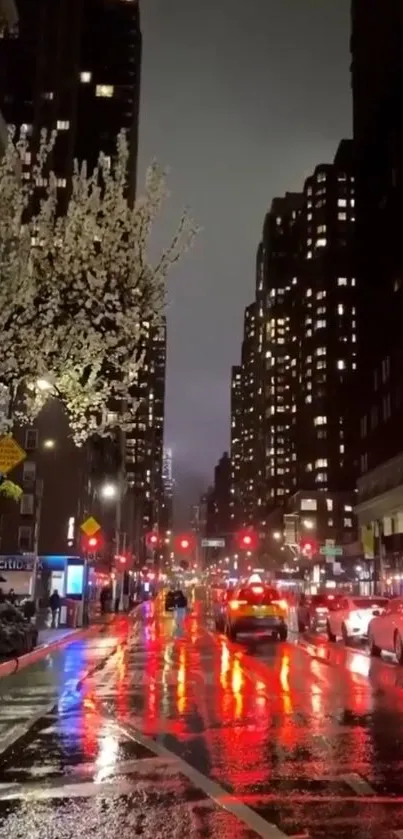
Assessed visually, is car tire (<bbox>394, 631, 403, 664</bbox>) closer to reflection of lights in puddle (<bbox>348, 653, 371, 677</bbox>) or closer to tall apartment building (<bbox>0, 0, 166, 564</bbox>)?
reflection of lights in puddle (<bbox>348, 653, 371, 677</bbox>)

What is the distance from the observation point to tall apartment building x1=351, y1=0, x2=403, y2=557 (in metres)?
67.8

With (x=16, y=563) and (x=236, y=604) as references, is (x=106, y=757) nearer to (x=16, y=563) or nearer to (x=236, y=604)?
(x=236, y=604)

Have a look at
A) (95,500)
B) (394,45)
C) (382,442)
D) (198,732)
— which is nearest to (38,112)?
(394,45)

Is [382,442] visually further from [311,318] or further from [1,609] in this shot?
[311,318]

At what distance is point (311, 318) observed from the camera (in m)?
186

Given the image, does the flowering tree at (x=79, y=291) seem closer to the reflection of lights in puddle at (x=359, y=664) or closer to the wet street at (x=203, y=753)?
the wet street at (x=203, y=753)

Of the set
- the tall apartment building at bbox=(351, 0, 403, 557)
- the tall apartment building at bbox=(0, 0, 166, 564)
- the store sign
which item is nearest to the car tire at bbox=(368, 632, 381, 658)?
the tall apartment building at bbox=(0, 0, 166, 564)

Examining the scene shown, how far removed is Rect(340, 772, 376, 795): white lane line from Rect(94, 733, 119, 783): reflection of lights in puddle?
7.54 ft

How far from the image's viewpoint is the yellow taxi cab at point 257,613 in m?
29.7

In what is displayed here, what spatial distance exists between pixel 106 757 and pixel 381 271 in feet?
236

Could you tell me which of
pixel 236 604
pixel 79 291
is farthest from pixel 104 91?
pixel 79 291

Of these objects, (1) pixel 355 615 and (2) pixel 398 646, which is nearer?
(2) pixel 398 646

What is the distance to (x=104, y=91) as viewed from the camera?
498ft

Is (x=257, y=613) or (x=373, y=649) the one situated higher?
(x=257, y=613)
